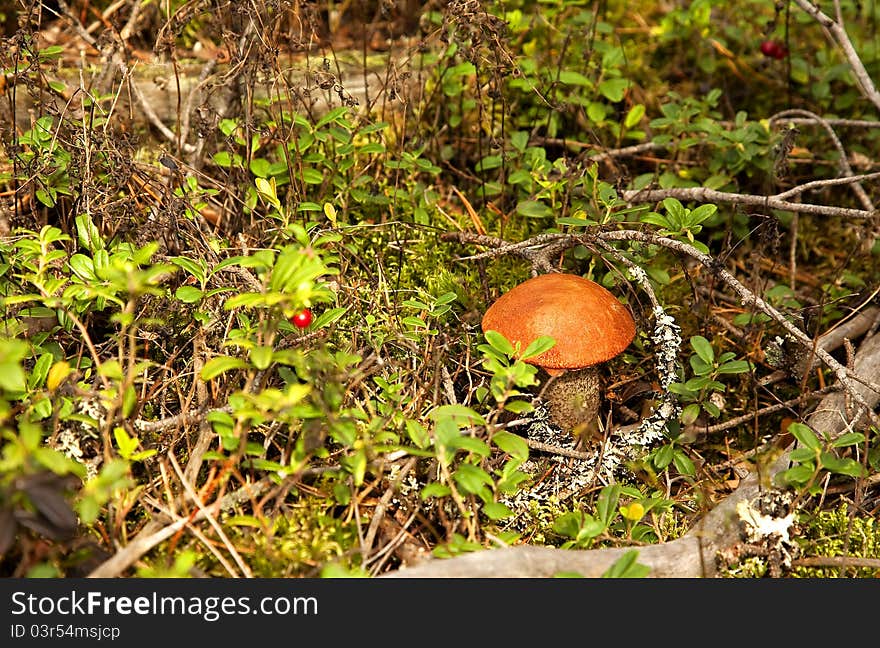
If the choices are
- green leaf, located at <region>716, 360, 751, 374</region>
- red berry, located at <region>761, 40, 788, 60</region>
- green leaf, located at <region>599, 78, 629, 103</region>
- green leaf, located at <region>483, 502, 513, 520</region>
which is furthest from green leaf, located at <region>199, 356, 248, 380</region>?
red berry, located at <region>761, 40, 788, 60</region>

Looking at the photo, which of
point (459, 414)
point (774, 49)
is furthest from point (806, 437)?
point (774, 49)

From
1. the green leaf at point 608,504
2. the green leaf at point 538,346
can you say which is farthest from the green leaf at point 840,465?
the green leaf at point 538,346

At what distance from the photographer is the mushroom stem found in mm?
3316

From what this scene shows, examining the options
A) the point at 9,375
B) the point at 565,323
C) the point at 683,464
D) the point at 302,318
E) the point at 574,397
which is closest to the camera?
the point at 9,375

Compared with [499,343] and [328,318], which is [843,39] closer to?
[499,343]

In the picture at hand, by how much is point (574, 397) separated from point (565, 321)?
Result: 0.48 meters

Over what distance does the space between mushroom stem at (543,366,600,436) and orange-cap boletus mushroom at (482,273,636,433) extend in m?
0.05

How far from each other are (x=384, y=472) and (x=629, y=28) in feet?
12.0

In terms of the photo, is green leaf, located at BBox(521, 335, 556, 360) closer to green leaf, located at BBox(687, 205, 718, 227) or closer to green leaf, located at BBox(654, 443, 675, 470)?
green leaf, located at BBox(654, 443, 675, 470)

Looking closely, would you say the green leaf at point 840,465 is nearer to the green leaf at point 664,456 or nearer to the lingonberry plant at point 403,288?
the lingonberry plant at point 403,288

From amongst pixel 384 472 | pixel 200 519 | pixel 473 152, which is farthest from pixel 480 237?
pixel 200 519

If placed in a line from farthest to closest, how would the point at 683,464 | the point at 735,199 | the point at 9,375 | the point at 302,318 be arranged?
the point at 735,199
the point at 683,464
the point at 302,318
the point at 9,375

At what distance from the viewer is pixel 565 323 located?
299 cm
